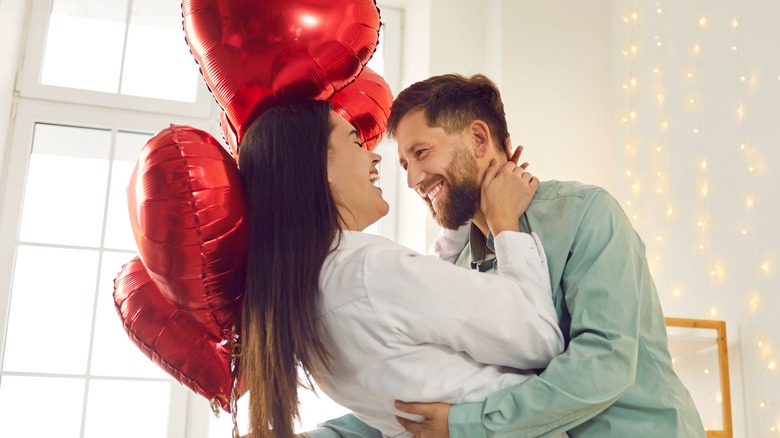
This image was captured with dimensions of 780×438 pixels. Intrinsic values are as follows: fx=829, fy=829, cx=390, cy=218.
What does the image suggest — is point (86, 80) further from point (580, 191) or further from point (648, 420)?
point (648, 420)

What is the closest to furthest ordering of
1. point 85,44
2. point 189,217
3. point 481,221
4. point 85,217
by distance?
1. point 189,217
2. point 481,221
3. point 85,217
4. point 85,44

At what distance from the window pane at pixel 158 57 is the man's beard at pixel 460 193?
1.81m

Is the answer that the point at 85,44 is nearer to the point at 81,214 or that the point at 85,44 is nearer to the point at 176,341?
the point at 81,214

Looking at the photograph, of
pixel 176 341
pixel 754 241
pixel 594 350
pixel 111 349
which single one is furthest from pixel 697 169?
pixel 111 349

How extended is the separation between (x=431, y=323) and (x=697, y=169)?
184 centimetres

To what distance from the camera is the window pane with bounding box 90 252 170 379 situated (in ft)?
9.50

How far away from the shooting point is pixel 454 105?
1.73m

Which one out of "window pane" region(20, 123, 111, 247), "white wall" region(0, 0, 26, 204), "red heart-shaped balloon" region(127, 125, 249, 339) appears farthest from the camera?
"window pane" region(20, 123, 111, 247)

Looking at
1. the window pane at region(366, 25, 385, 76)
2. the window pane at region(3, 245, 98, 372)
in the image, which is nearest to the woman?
the window pane at region(3, 245, 98, 372)

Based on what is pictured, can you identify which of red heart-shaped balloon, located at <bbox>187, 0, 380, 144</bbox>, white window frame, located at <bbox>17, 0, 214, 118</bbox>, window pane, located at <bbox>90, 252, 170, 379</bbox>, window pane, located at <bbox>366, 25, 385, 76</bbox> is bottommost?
window pane, located at <bbox>90, 252, 170, 379</bbox>

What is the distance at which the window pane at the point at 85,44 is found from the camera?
123 inches

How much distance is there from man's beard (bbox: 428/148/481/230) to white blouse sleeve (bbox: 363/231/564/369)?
388mm

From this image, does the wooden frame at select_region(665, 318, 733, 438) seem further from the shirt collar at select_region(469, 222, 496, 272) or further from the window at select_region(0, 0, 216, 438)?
the window at select_region(0, 0, 216, 438)

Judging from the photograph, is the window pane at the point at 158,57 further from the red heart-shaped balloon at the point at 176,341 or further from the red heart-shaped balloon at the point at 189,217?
the red heart-shaped balloon at the point at 189,217
